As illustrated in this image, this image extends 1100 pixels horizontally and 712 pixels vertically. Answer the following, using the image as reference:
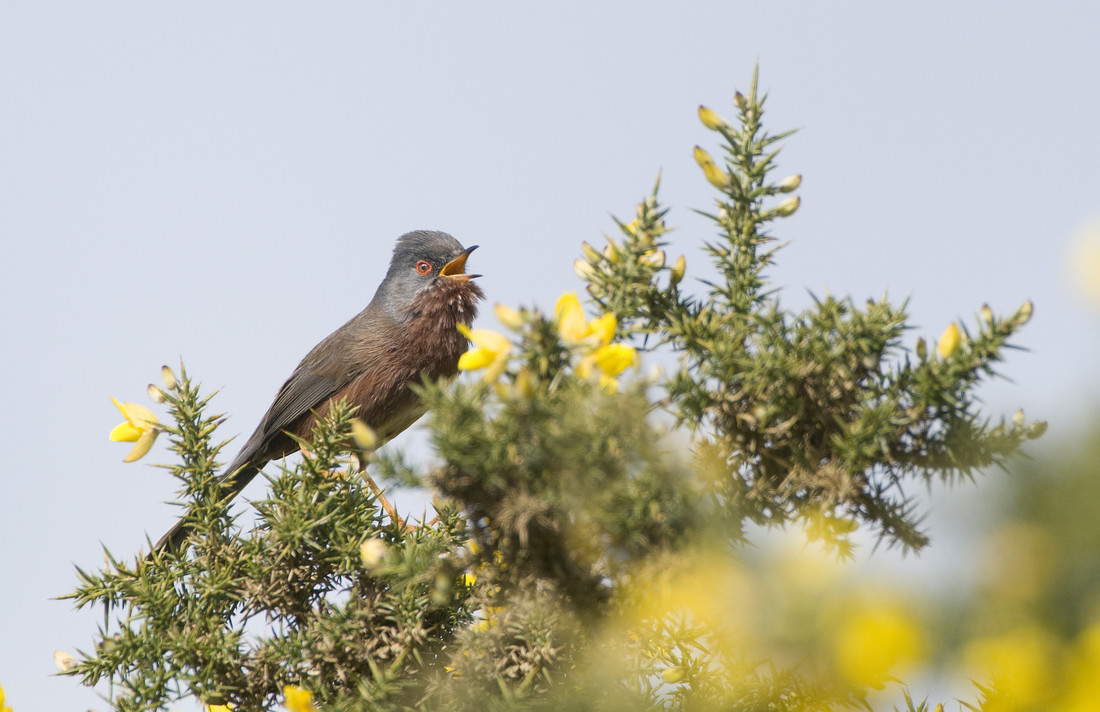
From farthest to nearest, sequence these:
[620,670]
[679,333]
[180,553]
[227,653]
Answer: [180,553] < [227,653] < [679,333] < [620,670]

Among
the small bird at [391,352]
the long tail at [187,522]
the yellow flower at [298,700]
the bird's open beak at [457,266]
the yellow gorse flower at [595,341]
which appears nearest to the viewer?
the yellow gorse flower at [595,341]

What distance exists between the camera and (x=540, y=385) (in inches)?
80.4

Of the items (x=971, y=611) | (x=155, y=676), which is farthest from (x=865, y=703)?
(x=155, y=676)

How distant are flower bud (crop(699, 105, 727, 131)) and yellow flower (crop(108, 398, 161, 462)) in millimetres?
1898

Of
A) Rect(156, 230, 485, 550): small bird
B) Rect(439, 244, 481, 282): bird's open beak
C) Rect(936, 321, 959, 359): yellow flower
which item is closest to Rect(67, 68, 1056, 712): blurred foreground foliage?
Rect(936, 321, 959, 359): yellow flower

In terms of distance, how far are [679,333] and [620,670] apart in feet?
2.73

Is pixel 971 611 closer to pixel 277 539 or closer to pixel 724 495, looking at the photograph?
pixel 724 495

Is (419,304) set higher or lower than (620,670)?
higher

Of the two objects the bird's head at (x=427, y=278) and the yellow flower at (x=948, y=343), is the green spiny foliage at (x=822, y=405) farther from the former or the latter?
the bird's head at (x=427, y=278)

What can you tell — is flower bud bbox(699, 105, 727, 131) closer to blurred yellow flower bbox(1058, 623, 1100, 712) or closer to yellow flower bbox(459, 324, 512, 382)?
yellow flower bbox(459, 324, 512, 382)

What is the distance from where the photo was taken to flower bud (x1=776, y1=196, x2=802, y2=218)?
8.39 ft

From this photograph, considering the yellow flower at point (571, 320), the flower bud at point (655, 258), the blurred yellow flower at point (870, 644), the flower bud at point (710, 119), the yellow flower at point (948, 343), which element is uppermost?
the flower bud at point (710, 119)

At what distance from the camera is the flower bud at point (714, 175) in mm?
2531

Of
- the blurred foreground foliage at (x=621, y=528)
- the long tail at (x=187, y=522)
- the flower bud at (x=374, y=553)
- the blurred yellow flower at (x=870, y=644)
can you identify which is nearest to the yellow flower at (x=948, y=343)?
the blurred foreground foliage at (x=621, y=528)
